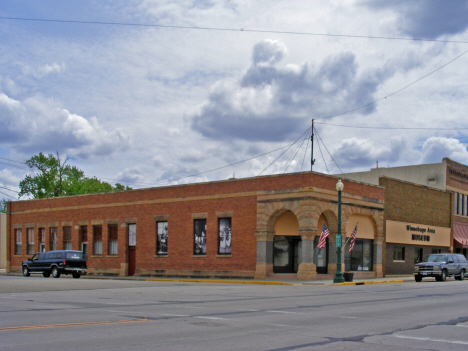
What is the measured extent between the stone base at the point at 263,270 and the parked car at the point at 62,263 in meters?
12.8

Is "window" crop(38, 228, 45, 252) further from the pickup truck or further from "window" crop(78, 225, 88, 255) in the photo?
the pickup truck

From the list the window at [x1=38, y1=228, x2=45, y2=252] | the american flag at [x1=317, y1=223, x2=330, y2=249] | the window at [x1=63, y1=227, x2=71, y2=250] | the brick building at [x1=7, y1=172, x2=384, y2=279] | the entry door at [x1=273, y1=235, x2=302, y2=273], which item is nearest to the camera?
the american flag at [x1=317, y1=223, x2=330, y2=249]

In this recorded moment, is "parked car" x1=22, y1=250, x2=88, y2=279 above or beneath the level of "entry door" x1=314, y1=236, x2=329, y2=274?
beneath

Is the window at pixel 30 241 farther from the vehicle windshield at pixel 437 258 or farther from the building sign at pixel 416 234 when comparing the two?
the vehicle windshield at pixel 437 258

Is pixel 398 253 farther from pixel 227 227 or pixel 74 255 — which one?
pixel 74 255

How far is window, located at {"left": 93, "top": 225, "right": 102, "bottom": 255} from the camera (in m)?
45.4

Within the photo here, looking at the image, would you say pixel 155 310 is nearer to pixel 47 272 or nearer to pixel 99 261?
pixel 47 272

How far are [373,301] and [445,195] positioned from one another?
109 feet

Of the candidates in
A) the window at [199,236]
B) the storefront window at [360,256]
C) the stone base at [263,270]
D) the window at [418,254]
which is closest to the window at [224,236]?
the window at [199,236]

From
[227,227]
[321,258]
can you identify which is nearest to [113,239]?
[227,227]

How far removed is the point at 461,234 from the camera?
165 feet

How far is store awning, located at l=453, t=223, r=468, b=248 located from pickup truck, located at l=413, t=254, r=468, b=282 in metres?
12.7

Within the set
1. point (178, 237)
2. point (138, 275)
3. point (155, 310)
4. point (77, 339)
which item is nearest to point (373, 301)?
point (155, 310)

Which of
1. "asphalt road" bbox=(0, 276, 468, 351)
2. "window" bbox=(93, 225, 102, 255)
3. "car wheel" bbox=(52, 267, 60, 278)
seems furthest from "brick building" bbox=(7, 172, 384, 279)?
"asphalt road" bbox=(0, 276, 468, 351)
